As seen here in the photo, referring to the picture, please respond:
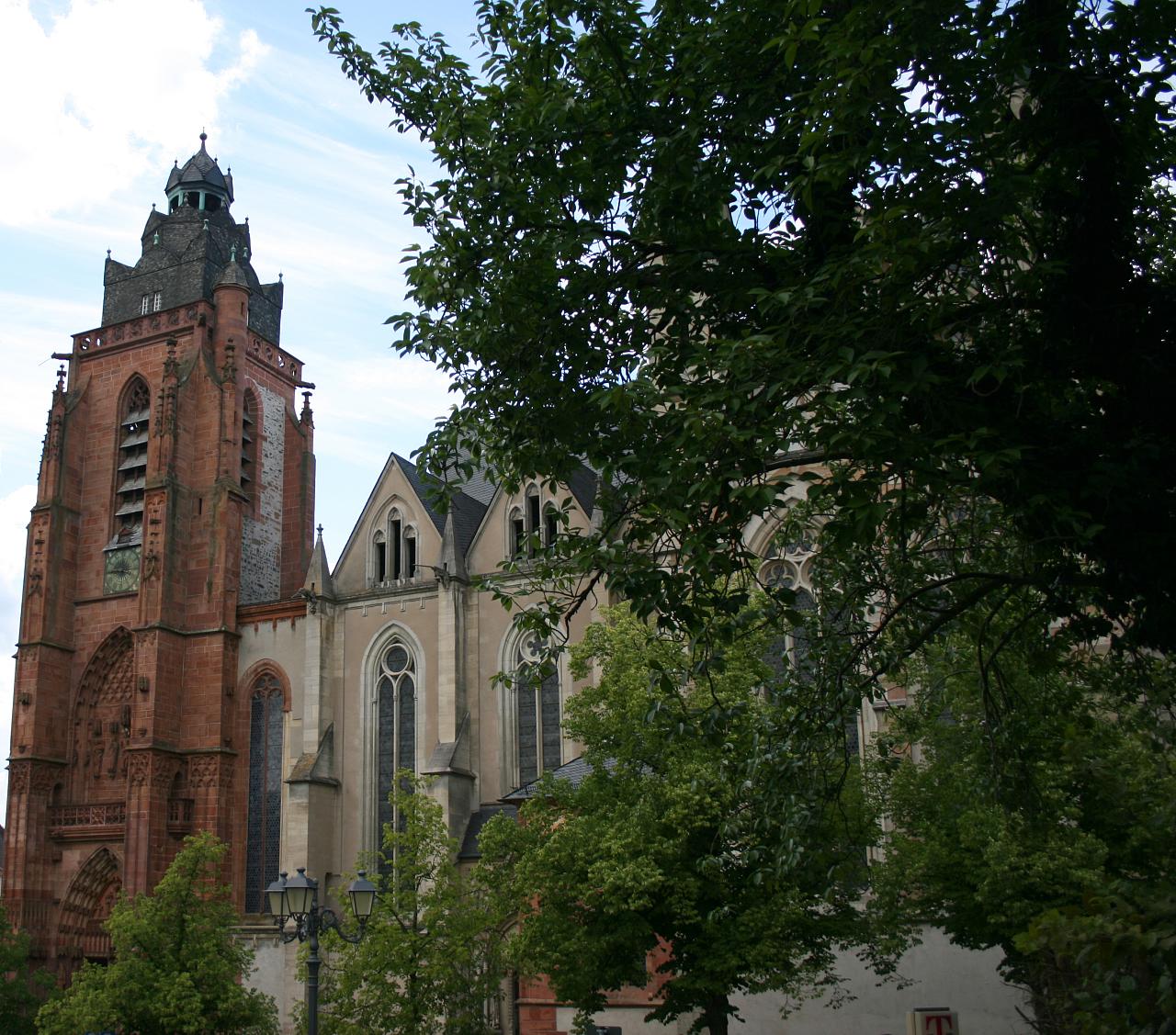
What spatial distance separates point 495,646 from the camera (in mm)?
34344

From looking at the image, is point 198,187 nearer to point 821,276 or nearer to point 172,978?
point 172,978

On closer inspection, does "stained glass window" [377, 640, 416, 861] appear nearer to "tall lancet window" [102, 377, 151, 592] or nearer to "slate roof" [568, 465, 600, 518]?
"slate roof" [568, 465, 600, 518]

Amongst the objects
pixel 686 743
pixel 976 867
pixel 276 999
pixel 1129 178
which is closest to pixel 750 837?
pixel 686 743

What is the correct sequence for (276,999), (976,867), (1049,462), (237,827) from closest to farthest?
(1049,462) → (976,867) → (276,999) → (237,827)

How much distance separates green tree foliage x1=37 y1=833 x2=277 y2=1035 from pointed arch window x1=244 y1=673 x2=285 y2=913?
269 inches

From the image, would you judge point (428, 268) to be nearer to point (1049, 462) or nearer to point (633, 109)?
point (633, 109)

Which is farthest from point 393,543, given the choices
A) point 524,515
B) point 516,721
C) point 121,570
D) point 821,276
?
point 821,276

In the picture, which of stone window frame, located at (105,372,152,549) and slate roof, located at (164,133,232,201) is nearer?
stone window frame, located at (105,372,152,549)

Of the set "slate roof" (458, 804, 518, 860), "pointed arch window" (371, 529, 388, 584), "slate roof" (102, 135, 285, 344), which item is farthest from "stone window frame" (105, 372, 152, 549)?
"slate roof" (458, 804, 518, 860)

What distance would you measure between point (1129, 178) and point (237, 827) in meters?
33.4

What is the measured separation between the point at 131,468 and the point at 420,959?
2565cm

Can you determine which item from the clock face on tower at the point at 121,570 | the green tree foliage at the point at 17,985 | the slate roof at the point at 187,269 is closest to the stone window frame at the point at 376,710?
the clock face on tower at the point at 121,570

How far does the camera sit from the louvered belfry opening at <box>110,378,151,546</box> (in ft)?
138

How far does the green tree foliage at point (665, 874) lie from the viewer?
18906mm
